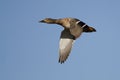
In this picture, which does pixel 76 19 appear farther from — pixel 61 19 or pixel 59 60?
pixel 59 60

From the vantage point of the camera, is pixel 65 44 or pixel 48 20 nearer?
pixel 65 44

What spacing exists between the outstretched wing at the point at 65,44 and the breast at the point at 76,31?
715 mm

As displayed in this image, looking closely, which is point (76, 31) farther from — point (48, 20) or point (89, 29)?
point (48, 20)

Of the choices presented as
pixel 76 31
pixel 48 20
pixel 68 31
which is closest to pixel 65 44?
pixel 68 31

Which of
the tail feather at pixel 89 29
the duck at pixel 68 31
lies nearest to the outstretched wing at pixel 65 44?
the duck at pixel 68 31

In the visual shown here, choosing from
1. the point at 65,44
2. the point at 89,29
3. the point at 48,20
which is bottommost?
the point at 65,44

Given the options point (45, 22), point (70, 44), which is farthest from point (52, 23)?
point (70, 44)

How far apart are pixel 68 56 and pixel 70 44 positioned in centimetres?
97

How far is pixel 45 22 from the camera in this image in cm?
3450

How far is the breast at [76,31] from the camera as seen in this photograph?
30.9 meters

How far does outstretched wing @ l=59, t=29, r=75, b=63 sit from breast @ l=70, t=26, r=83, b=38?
72cm

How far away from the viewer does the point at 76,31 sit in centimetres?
3120

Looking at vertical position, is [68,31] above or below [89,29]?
below

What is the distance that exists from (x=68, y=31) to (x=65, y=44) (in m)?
0.82
